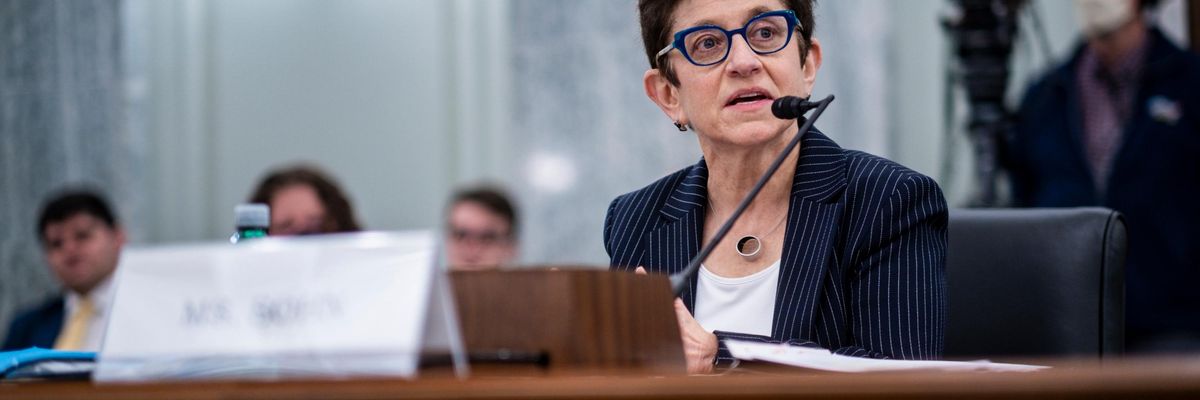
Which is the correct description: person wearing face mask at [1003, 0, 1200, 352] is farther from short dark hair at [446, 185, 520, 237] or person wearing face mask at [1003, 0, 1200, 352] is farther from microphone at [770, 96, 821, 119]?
microphone at [770, 96, 821, 119]

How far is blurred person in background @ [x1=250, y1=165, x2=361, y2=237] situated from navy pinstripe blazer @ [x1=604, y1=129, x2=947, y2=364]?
115cm

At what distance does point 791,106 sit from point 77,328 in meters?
2.15

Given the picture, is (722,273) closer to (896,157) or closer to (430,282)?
→ (430,282)

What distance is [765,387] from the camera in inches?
24.8

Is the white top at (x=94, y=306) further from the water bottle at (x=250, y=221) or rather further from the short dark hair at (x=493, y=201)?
the water bottle at (x=250, y=221)

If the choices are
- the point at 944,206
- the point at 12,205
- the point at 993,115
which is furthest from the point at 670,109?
the point at 12,205

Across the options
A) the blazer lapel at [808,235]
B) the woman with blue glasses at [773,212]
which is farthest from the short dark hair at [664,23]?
the blazer lapel at [808,235]

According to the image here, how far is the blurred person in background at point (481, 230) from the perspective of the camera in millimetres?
3020

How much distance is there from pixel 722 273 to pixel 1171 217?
1.49 meters

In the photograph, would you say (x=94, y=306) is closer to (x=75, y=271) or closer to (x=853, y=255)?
(x=75, y=271)

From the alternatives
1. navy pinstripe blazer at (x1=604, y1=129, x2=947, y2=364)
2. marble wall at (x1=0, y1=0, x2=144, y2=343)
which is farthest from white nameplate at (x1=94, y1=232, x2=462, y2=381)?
marble wall at (x1=0, y1=0, x2=144, y2=343)

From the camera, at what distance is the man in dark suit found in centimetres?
297

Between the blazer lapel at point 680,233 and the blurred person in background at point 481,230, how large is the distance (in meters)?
1.48

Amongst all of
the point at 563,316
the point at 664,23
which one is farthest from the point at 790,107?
the point at 563,316
